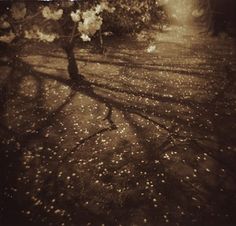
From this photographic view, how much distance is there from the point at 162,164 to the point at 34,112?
3788mm

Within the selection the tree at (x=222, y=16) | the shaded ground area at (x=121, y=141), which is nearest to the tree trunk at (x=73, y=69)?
the shaded ground area at (x=121, y=141)

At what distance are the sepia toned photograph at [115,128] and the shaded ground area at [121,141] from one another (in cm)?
2

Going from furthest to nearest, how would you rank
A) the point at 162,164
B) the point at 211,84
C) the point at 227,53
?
1. the point at 227,53
2. the point at 211,84
3. the point at 162,164

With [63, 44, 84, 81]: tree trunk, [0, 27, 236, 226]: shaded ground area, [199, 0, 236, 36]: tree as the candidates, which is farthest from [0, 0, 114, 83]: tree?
[199, 0, 236, 36]: tree

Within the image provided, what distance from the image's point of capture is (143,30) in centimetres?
1378

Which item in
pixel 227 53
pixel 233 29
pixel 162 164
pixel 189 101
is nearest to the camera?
pixel 162 164

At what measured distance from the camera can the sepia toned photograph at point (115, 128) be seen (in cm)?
533

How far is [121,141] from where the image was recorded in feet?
22.5

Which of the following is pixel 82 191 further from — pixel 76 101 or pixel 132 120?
pixel 76 101

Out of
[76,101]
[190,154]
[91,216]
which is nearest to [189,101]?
[190,154]

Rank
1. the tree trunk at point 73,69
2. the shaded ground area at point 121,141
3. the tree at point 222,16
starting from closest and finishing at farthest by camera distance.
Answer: the shaded ground area at point 121,141 → the tree trunk at point 73,69 → the tree at point 222,16

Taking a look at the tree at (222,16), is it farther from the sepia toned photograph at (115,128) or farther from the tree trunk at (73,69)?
the tree trunk at (73,69)

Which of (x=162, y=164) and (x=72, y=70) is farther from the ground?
(x=72, y=70)

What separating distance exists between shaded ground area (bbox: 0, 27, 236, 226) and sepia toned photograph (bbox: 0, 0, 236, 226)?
23 mm
